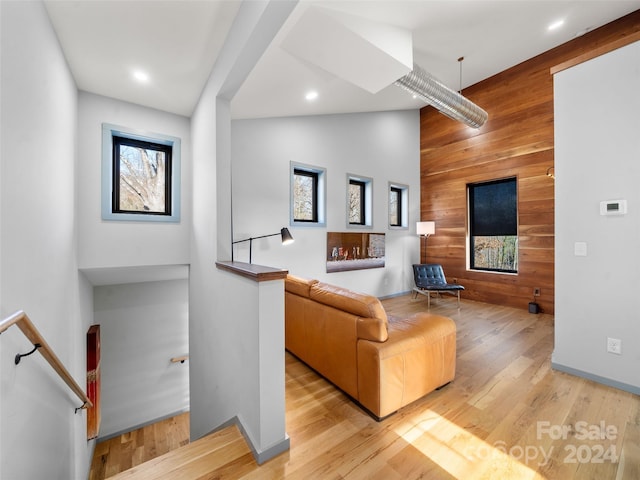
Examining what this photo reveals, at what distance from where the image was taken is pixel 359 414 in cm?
198

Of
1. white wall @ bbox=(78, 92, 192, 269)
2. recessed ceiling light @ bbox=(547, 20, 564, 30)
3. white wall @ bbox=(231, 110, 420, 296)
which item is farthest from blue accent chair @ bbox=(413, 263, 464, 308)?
white wall @ bbox=(78, 92, 192, 269)

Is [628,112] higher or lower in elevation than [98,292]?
higher

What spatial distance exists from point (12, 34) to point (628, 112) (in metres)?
4.28

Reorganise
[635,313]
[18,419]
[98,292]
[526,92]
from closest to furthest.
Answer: [18,419] < [635,313] < [98,292] < [526,92]

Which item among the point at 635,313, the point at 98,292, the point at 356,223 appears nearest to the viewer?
the point at 635,313

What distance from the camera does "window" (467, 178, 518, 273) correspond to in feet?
16.4

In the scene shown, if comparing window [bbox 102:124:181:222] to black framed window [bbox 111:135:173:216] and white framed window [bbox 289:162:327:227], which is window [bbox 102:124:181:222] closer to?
black framed window [bbox 111:135:173:216]

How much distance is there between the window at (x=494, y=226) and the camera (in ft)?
16.4

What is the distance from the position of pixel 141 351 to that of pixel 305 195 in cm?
359

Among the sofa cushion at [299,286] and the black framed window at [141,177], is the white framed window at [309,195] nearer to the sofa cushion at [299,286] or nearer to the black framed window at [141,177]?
the sofa cushion at [299,286]

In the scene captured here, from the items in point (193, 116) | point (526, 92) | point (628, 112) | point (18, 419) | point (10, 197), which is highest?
point (526, 92)

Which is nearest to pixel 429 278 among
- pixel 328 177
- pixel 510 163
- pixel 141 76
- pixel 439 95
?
pixel 510 163

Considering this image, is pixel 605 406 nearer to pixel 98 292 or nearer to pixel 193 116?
pixel 193 116

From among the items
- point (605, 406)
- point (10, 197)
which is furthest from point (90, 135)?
point (605, 406)
